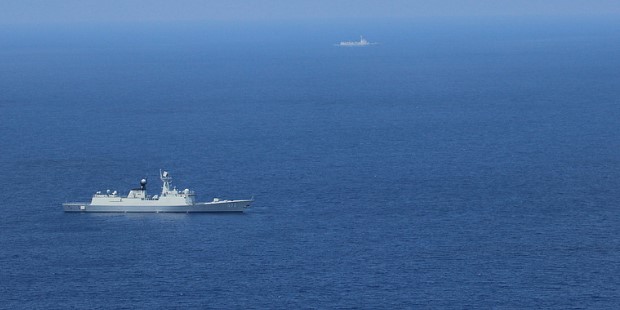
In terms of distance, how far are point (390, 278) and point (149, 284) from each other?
22.2 metres

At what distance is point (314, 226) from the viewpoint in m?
142

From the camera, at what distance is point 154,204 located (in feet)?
499

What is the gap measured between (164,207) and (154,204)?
1.26 metres

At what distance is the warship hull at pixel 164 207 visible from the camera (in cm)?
15038

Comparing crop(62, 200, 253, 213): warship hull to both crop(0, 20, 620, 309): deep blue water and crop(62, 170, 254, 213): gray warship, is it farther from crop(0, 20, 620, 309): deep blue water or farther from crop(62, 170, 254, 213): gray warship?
crop(0, 20, 620, 309): deep blue water

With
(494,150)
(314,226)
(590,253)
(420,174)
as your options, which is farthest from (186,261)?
(494,150)

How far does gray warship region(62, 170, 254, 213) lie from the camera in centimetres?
15050

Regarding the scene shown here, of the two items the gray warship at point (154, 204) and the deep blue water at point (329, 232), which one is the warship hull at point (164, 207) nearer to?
the gray warship at point (154, 204)

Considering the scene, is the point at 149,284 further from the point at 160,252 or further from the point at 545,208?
the point at 545,208

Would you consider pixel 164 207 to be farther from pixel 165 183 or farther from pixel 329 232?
pixel 329 232

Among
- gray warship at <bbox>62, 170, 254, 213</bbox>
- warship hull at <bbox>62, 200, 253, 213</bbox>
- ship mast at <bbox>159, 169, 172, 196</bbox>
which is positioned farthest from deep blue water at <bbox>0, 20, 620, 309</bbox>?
ship mast at <bbox>159, 169, 172, 196</bbox>

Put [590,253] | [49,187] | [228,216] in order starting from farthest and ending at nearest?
[49,187] < [228,216] < [590,253]

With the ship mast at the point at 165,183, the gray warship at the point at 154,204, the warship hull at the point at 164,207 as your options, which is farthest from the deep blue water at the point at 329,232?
the ship mast at the point at 165,183

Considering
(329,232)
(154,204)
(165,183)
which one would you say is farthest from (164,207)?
(329,232)
